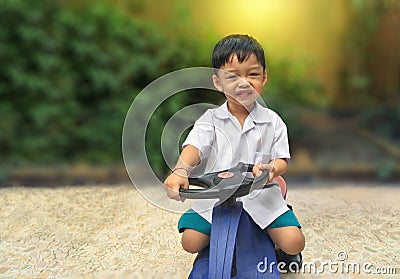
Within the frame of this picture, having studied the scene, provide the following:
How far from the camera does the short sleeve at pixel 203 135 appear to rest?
0.99 metres

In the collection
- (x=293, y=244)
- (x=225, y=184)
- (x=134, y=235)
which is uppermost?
(x=225, y=184)

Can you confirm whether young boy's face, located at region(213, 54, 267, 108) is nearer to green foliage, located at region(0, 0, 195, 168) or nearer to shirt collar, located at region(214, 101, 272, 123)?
shirt collar, located at region(214, 101, 272, 123)

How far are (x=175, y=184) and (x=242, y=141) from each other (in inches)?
7.6

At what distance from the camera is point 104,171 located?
7.86 ft

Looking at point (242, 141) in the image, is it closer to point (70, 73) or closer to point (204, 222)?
point (204, 222)

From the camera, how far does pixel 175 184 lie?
878 millimetres

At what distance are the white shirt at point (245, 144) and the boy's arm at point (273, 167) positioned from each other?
2 centimetres

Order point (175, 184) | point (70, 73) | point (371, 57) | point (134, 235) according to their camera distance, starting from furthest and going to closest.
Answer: point (371, 57), point (70, 73), point (134, 235), point (175, 184)

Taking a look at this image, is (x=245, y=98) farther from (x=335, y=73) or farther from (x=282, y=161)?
(x=335, y=73)

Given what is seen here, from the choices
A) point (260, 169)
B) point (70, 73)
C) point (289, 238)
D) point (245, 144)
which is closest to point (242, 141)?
point (245, 144)

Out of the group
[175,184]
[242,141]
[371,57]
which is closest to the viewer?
[175,184]

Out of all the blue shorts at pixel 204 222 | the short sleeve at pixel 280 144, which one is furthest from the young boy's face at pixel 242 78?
the blue shorts at pixel 204 222

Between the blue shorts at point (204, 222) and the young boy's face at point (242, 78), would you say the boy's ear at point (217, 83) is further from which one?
the blue shorts at point (204, 222)

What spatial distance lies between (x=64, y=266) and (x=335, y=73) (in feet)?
7.04
